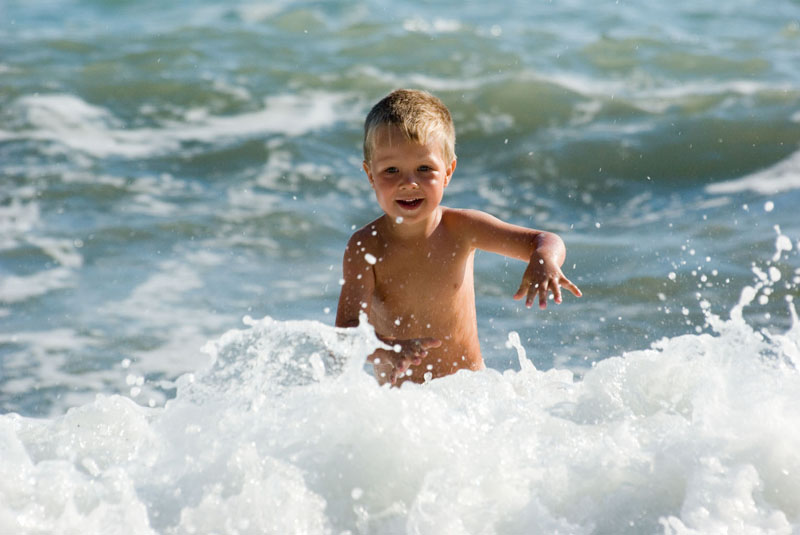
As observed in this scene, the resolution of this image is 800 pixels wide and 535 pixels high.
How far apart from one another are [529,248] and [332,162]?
392 centimetres

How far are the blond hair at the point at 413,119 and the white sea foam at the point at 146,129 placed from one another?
419 centimetres

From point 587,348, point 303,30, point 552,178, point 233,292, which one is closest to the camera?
point 587,348

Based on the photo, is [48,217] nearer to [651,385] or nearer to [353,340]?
[353,340]

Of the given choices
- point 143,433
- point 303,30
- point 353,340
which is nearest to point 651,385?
point 353,340

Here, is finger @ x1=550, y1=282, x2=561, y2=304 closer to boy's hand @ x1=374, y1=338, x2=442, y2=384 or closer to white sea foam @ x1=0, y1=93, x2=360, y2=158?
boy's hand @ x1=374, y1=338, x2=442, y2=384

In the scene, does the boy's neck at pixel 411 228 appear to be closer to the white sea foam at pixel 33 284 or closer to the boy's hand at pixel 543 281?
the boy's hand at pixel 543 281

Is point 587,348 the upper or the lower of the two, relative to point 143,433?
lower

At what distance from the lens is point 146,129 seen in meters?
7.92

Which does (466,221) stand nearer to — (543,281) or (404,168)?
(404,168)

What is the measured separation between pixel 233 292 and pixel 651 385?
8.50ft

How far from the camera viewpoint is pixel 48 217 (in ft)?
20.1

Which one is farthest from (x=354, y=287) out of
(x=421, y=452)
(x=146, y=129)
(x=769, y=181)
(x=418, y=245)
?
(x=146, y=129)

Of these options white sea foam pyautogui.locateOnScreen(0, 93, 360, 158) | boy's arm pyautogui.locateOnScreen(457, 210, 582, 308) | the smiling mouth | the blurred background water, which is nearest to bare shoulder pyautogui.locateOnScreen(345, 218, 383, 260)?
the smiling mouth

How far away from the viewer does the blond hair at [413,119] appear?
11.2 feet
